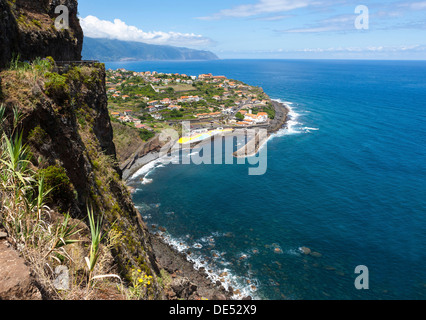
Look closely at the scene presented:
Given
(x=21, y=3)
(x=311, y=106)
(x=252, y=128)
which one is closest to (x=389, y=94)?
(x=311, y=106)

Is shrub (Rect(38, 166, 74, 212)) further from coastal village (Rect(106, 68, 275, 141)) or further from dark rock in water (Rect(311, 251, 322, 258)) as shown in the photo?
coastal village (Rect(106, 68, 275, 141))

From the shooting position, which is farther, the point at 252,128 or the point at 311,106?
the point at 311,106

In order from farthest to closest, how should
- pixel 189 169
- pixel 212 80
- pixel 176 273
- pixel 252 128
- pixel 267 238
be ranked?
pixel 212 80, pixel 252 128, pixel 189 169, pixel 267 238, pixel 176 273

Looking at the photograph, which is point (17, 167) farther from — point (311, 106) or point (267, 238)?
point (311, 106)

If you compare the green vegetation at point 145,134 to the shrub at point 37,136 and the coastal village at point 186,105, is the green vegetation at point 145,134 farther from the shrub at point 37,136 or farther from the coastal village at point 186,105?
the shrub at point 37,136

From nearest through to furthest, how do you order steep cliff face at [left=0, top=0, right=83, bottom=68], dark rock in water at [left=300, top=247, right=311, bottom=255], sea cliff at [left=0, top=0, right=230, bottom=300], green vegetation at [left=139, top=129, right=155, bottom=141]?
sea cliff at [left=0, top=0, right=230, bottom=300], steep cliff face at [left=0, top=0, right=83, bottom=68], dark rock in water at [left=300, top=247, right=311, bottom=255], green vegetation at [left=139, top=129, right=155, bottom=141]

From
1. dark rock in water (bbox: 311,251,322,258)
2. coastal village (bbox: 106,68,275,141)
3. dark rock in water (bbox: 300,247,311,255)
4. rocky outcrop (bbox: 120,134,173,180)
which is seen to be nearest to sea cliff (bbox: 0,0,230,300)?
dark rock in water (bbox: 300,247,311,255)

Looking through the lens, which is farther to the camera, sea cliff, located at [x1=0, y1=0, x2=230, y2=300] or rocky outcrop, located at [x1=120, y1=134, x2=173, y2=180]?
rocky outcrop, located at [x1=120, y1=134, x2=173, y2=180]
